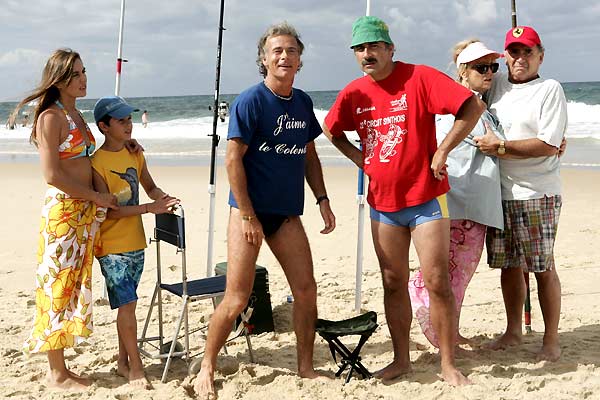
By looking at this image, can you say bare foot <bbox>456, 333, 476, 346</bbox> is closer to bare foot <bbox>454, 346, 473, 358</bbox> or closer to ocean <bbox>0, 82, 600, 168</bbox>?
bare foot <bbox>454, 346, 473, 358</bbox>

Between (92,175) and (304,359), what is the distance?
58.8 inches

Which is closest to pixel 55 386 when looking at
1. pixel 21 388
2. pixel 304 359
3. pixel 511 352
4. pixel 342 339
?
pixel 21 388

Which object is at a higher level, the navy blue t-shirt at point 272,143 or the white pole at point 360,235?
the navy blue t-shirt at point 272,143

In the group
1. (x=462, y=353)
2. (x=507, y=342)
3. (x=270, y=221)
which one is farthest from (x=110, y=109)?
(x=507, y=342)

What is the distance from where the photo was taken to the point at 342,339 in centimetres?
453

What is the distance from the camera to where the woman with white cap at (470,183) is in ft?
12.6

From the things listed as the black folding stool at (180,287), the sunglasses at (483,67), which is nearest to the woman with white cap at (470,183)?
the sunglasses at (483,67)

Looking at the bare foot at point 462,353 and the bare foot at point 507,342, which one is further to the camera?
the bare foot at point 507,342

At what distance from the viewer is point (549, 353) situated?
402cm

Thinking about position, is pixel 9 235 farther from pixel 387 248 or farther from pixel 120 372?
pixel 387 248

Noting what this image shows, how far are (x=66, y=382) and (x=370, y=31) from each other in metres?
2.43

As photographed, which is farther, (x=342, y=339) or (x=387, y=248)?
(x=342, y=339)

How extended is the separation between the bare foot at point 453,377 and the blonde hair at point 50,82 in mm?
2414

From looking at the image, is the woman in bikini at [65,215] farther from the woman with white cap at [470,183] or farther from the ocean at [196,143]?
the ocean at [196,143]
